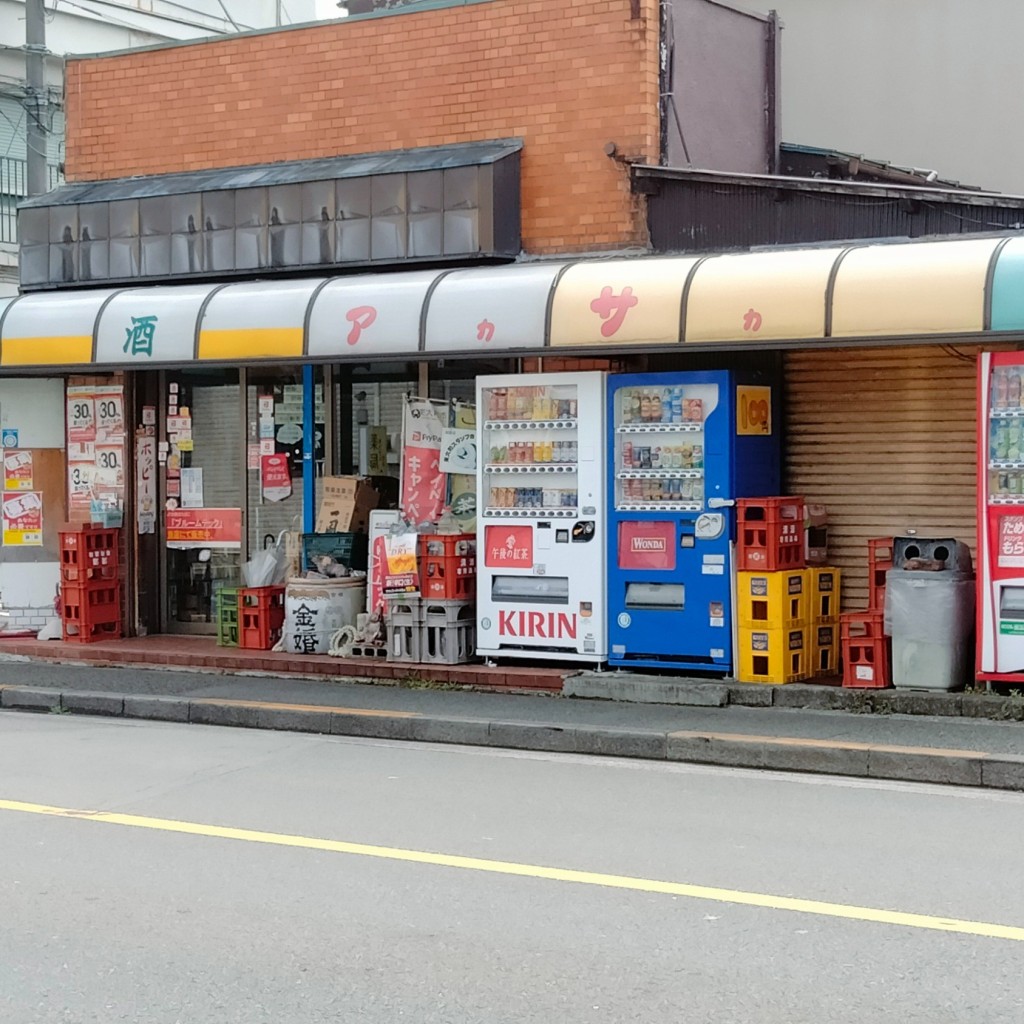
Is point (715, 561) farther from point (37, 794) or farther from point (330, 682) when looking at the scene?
point (37, 794)

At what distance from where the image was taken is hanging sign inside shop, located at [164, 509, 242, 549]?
15.0m

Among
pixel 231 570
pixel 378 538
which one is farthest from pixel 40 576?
pixel 378 538

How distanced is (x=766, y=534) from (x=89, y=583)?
6861 millimetres

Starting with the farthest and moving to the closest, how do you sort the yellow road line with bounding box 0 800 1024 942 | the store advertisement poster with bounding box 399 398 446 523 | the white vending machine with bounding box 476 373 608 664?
1. the store advertisement poster with bounding box 399 398 446 523
2. the white vending machine with bounding box 476 373 608 664
3. the yellow road line with bounding box 0 800 1024 942

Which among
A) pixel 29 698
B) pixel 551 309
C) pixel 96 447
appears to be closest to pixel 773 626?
pixel 551 309

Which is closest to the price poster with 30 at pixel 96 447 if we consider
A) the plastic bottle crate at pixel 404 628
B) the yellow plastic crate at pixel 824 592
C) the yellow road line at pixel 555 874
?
the plastic bottle crate at pixel 404 628

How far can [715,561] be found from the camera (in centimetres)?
1187

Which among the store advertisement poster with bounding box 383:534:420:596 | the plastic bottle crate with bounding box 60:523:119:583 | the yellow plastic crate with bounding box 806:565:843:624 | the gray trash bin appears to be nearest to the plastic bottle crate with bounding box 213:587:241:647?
the plastic bottle crate with bounding box 60:523:119:583

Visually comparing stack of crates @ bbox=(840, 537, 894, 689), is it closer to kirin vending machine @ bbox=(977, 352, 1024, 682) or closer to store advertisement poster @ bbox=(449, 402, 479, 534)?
kirin vending machine @ bbox=(977, 352, 1024, 682)

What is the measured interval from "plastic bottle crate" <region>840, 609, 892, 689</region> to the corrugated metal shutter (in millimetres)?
1045

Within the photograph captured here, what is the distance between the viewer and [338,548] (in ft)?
46.0

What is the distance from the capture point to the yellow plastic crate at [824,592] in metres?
12.0

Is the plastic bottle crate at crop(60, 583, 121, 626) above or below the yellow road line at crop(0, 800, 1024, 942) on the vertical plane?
above

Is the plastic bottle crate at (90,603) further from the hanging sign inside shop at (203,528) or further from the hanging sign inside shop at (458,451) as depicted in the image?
the hanging sign inside shop at (458,451)
